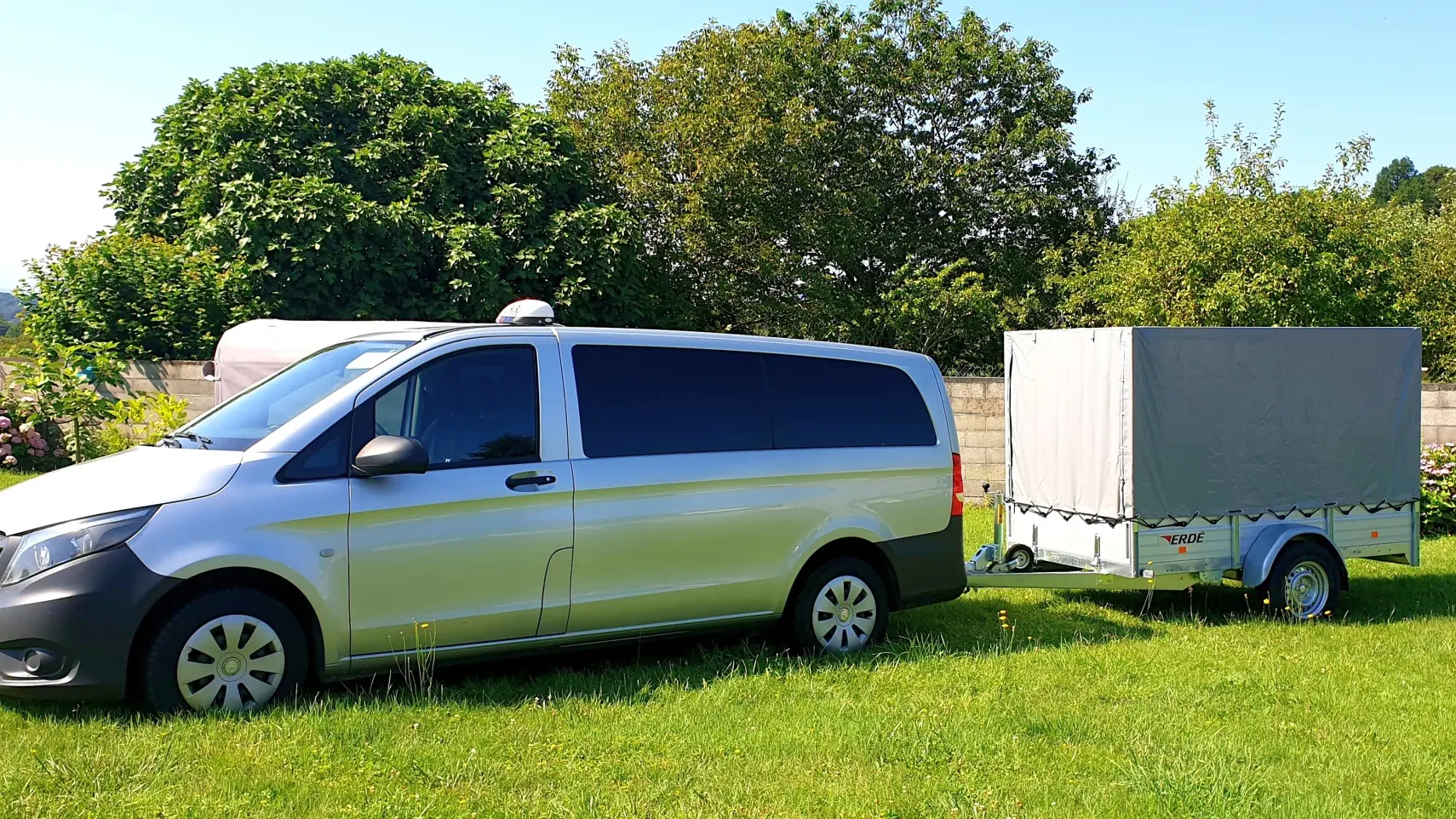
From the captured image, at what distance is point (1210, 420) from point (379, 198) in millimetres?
13891

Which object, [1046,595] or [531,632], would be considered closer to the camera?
[531,632]

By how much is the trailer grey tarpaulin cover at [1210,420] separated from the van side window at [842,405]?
67.5 inches

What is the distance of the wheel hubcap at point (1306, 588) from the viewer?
8984 mm

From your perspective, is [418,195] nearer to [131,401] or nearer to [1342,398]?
[131,401]

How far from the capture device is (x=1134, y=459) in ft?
28.1

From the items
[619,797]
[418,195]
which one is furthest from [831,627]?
[418,195]

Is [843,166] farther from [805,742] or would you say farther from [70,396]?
[805,742]

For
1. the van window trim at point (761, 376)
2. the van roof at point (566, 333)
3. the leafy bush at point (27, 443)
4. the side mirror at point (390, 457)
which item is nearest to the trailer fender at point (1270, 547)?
the van window trim at point (761, 376)

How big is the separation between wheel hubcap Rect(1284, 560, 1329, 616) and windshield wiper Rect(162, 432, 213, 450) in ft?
23.4

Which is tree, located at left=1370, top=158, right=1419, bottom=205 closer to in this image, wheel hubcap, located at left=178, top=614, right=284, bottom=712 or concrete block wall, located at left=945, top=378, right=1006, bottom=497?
concrete block wall, located at left=945, top=378, right=1006, bottom=497

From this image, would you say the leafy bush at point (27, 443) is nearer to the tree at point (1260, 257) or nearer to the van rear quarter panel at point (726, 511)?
the van rear quarter panel at point (726, 511)

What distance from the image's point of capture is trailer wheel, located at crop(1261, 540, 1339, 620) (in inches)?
351

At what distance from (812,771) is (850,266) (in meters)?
21.2

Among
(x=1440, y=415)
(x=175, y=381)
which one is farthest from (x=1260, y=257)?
(x=175, y=381)
